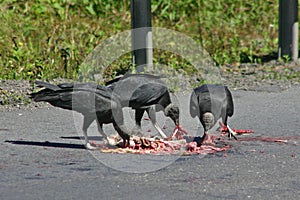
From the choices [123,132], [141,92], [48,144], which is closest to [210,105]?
[141,92]

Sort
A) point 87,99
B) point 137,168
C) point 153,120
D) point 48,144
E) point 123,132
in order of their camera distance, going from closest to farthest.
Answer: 1. point 137,168
2. point 87,99
3. point 123,132
4. point 48,144
5. point 153,120

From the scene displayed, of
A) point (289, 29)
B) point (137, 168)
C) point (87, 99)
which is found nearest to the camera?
point (137, 168)

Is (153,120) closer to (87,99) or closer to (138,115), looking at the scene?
(138,115)

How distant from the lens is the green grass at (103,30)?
401 inches

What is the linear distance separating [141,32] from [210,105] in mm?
3623

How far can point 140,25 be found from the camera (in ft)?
33.6

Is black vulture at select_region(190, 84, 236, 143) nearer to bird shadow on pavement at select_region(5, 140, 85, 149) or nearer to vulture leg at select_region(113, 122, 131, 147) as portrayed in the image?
vulture leg at select_region(113, 122, 131, 147)

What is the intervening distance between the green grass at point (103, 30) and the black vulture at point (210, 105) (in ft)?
10.5

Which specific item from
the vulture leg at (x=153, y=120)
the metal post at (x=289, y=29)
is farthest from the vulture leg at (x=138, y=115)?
the metal post at (x=289, y=29)

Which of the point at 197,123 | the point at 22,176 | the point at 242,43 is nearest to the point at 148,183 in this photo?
the point at 22,176

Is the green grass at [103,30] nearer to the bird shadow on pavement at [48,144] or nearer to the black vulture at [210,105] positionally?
the bird shadow on pavement at [48,144]

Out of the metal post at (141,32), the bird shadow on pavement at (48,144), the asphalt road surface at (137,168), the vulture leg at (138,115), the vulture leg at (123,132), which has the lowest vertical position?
the asphalt road surface at (137,168)

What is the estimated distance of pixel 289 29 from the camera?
11125 millimetres

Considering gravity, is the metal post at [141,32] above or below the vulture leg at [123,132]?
above
